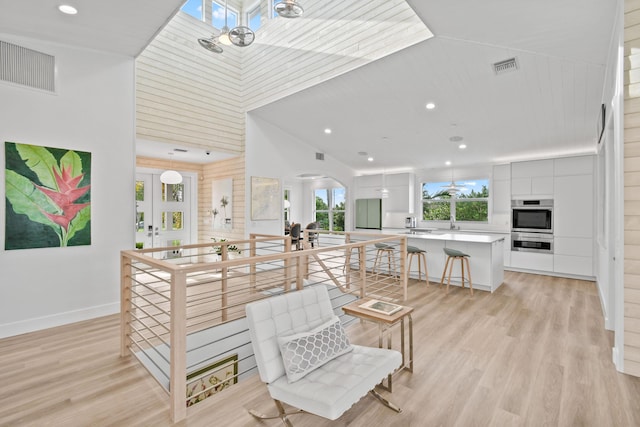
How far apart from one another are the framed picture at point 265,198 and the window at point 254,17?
316 cm

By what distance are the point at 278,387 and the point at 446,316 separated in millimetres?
2863

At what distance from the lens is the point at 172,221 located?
7.65 m

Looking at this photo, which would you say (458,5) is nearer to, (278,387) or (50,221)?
(278,387)

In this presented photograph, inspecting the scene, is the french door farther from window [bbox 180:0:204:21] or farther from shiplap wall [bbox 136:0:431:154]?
window [bbox 180:0:204:21]

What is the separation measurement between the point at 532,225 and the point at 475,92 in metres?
3.56

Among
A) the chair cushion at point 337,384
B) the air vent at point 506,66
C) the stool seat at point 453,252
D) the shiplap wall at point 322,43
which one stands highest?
the shiplap wall at point 322,43

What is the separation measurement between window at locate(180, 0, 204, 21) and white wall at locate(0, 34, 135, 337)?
213 cm

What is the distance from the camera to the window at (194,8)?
5.73 metres

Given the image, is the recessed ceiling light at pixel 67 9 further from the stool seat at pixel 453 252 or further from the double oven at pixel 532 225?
the double oven at pixel 532 225

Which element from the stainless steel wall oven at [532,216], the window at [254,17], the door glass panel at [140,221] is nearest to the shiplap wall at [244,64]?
the window at [254,17]

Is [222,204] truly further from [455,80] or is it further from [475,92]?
[475,92]

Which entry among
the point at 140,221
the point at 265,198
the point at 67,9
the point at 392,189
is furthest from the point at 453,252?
the point at 140,221

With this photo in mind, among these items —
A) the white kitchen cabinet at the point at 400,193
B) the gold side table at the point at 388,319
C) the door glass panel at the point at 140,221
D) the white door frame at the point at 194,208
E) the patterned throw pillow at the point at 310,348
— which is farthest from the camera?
the white kitchen cabinet at the point at 400,193

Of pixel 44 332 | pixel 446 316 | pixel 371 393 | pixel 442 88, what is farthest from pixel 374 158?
pixel 44 332
